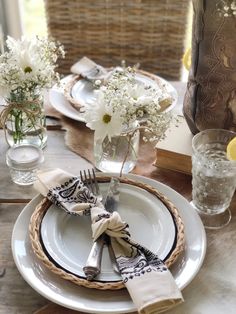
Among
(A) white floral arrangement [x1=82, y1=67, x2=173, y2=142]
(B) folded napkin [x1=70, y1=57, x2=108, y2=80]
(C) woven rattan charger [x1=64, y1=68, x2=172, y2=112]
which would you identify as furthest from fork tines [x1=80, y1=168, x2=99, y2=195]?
(B) folded napkin [x1=70, y1=57, x2=108, y2=80]

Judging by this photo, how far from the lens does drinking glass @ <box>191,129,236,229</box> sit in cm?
93

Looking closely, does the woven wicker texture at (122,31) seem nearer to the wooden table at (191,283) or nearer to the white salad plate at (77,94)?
the white salad plate at (77,94)

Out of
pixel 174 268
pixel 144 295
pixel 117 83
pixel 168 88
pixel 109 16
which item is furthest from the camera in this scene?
pixel 109 16

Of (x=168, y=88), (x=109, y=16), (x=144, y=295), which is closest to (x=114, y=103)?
(x=144, y=295)

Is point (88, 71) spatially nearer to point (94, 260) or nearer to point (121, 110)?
point (121, 110)

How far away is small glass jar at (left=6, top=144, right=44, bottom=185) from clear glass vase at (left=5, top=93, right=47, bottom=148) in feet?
0.15

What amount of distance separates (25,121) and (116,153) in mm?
223

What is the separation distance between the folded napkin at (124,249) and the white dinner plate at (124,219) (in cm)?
3

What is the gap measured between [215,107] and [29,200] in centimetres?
45

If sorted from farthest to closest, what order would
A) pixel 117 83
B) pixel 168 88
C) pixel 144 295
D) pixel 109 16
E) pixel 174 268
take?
pixel 109 16, pixel 168 88, pixel 117 83, pixel 174 268, pixel 144 295

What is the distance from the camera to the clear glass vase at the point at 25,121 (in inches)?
40.9

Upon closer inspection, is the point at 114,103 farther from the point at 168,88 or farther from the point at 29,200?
the point at 168,88

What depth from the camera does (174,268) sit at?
83cm

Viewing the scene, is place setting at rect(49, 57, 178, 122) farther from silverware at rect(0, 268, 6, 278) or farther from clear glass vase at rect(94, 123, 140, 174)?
silverware at rect(0, 268, 6, 278)
